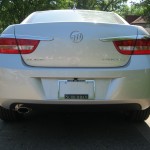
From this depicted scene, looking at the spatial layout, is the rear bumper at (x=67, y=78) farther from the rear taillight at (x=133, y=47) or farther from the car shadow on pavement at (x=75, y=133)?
the car shadow on pavement at (x=75, y=133)

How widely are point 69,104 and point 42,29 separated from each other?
2.78 feet

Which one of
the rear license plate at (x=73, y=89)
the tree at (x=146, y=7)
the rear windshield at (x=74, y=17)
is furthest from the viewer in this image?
the tree at (x=146, y=7)

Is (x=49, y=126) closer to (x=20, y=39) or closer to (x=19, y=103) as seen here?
(x=19, y=103)

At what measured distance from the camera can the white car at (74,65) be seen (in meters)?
4.52

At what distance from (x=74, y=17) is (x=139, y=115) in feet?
5.01

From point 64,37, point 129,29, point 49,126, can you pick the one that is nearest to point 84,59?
point 64,37

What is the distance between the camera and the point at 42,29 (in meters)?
4.61

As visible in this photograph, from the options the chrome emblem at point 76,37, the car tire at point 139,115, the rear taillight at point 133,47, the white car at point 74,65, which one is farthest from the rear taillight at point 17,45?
the car tire at point 139,115

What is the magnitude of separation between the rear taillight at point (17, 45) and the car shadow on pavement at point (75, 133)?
103 cm

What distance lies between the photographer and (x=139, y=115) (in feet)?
18.6

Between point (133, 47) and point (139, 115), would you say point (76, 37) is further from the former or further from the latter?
point (139, 115)

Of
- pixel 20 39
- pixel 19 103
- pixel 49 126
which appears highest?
pixel 20 39

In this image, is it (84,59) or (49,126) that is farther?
(49,126)

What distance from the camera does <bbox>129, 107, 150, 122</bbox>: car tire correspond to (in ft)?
18.3
